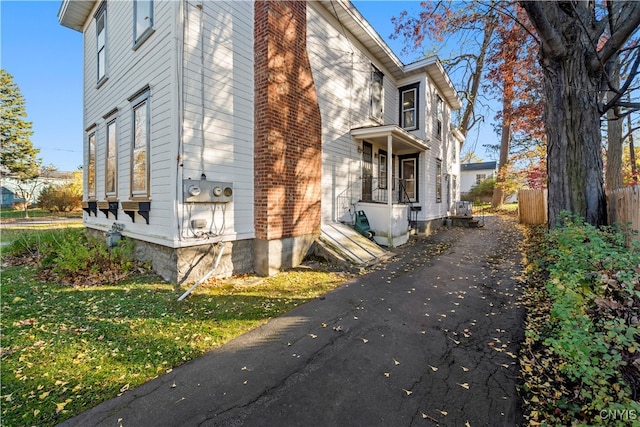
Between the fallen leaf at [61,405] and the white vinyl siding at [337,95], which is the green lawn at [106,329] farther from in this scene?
the white vinyl siding at [337,95]

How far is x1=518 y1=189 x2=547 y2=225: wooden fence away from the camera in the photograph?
45.7ft

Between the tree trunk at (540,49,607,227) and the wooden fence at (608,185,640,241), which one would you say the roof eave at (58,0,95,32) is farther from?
the wooden fence at (608,185,640,241)

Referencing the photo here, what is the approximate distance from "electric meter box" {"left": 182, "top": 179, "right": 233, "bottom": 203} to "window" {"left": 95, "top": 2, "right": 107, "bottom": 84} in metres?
5.73

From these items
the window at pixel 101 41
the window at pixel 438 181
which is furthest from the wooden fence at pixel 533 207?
the window at pixel 101 41

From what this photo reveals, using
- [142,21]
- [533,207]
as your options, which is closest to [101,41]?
[142,21]

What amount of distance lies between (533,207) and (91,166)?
1910cm

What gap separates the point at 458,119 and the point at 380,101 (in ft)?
52.7

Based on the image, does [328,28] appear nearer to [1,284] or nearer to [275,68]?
[275,68]

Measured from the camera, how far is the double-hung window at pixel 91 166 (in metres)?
9.09

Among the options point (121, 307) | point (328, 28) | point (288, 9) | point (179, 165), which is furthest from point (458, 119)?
point (121, 307)

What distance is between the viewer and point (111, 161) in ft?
25.8

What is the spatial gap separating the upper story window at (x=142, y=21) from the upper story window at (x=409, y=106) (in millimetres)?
10672

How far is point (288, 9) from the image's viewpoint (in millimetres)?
6918

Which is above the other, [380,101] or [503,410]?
[380,101]
